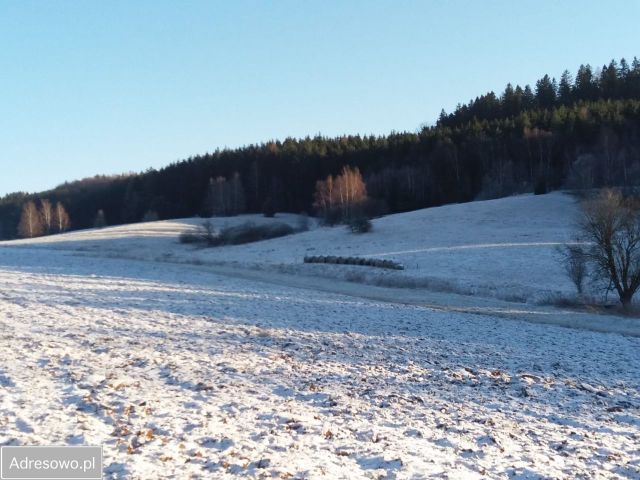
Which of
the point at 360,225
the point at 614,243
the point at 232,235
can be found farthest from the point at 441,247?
the point at 232,235

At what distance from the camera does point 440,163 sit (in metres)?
98.7

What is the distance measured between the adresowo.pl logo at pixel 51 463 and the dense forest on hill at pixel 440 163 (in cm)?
7521

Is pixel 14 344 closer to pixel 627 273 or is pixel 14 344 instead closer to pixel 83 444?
pixel 83 444

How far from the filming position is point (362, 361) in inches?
557

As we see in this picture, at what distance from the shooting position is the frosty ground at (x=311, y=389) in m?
7.97

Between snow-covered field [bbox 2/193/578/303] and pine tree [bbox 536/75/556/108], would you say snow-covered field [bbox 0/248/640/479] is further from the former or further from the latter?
pine tree [bbox 536/75/556/108]

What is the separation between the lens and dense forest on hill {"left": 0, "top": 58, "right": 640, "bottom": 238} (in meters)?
89.5

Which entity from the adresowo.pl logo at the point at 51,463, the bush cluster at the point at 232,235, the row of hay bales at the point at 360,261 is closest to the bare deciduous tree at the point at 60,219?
the bush cluster at the point at 232,235

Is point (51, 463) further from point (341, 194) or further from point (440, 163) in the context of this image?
point (440, 163)

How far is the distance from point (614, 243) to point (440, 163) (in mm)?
72471

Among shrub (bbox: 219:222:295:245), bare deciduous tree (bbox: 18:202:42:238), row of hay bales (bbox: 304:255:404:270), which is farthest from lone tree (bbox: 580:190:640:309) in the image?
bare deciduous tree (bbox: 18:202:42:238)

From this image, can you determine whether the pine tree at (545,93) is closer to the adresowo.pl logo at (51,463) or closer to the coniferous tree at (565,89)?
the coniferous tree at (565,89)

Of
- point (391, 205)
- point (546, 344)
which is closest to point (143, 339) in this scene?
point (546, 344)

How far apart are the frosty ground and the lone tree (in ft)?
28.4
